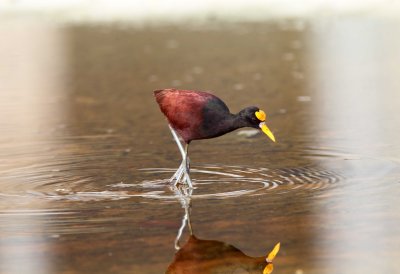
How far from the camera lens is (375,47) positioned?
16.8 m

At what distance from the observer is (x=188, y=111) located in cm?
798

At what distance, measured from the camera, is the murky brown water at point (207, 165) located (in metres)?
6.12

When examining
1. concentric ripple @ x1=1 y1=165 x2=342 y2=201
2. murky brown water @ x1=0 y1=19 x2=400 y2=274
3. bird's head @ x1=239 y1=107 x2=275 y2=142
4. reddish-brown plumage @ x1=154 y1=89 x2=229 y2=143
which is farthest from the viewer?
reddish-brown plumage @ x1=154 y1=89 x2=229 y2=143

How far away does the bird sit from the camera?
25.6 ft

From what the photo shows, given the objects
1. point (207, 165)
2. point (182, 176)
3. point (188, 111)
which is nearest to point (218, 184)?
point (182, 176)

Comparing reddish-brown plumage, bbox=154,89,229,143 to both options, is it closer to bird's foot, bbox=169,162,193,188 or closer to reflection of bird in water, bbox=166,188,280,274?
bird's foot, bbox=169,162,193,188

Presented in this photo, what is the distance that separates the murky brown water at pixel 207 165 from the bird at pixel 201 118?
230 mm

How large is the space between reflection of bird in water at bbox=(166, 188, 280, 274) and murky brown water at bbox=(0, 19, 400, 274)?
0.02 metres

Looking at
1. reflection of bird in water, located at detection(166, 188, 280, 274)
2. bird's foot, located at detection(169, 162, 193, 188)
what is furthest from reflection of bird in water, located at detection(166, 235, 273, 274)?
bird's foot, located at detection(169, 162, 193, 188)

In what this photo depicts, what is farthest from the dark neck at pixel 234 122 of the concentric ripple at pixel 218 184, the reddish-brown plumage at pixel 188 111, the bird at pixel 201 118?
the concentric ripple at pixel 218 184

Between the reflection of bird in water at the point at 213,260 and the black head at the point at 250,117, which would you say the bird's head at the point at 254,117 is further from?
the reflection of bird in water at the point at 213,260

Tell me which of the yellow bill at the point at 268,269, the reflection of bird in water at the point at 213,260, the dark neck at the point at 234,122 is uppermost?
the dark neck at the point at 234,122

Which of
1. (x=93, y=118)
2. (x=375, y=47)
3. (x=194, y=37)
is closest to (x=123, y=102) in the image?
(x=93, y=118)

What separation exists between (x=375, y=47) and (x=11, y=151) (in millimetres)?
8458
